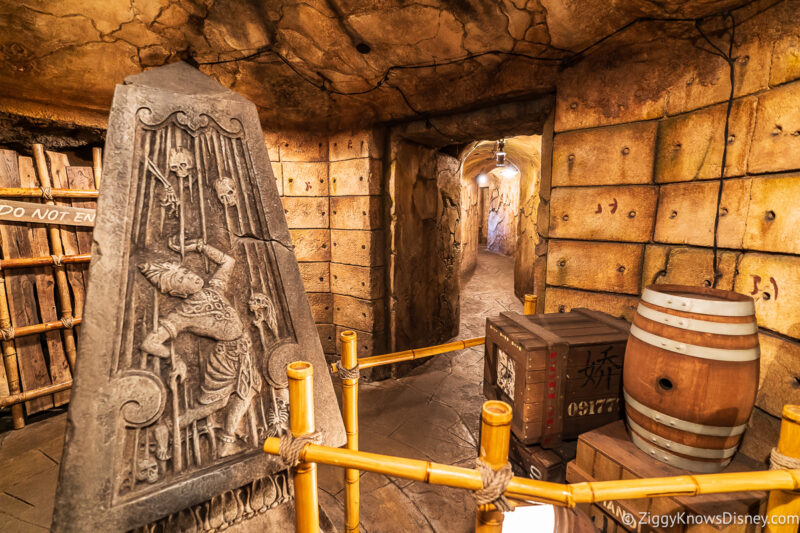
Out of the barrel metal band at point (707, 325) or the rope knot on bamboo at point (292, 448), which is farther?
the barrel metal band at point (707, 325)

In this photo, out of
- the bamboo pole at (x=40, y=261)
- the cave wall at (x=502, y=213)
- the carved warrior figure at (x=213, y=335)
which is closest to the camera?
the carved warrior figure at (x=213, y=335)

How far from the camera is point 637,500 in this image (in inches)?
55.2

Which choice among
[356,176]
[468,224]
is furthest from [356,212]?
[468,224]

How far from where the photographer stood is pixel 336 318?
4.47 m

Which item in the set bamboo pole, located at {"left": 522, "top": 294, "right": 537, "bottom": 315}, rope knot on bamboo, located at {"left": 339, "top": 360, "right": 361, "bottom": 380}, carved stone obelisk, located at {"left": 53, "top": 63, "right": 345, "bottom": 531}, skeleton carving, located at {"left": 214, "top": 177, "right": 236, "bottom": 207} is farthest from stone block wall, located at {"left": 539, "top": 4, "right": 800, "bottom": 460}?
skeleton carving, located at {"left": 214, "top": 177, "right": 236, "bottom": 207}

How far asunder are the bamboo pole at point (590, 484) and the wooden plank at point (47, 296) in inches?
168

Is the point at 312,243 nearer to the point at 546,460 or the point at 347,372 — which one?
the point at 347,372

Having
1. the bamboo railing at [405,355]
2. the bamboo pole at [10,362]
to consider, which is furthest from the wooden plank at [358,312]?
the bamboo pole at [10,362]

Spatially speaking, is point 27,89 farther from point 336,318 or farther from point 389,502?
point 389,502

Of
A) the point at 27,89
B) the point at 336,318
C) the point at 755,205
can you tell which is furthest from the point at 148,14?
the point at 755,205

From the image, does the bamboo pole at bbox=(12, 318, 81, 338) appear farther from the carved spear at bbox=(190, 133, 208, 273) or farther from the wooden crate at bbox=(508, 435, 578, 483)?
the wooden crate at bbox=(508, 435, 578, 483)

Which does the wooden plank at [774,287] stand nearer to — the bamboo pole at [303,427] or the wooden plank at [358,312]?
the bamboo pole at [303,427]

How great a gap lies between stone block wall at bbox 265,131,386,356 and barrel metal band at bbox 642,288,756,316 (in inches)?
122

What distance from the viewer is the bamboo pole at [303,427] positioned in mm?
1067
